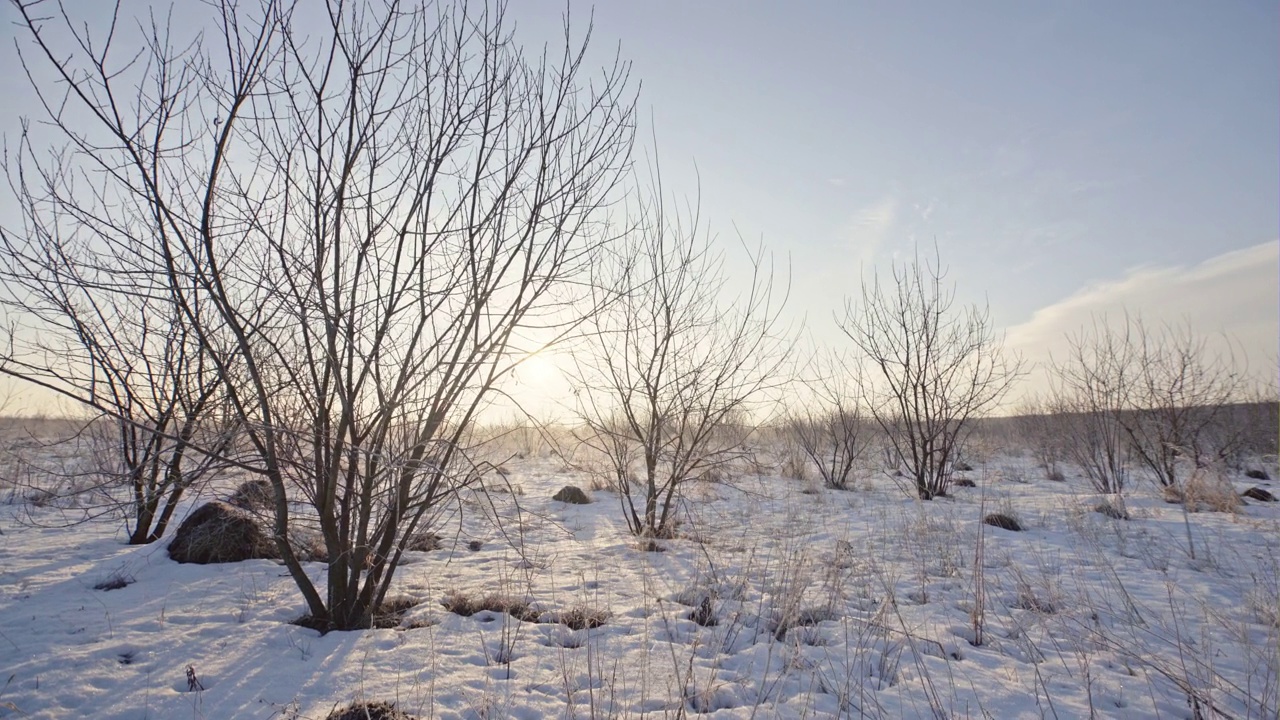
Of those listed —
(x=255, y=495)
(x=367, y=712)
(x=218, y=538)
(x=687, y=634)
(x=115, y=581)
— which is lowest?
(x=687, y=634)

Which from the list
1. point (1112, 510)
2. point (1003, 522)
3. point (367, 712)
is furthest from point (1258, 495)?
point (367, 712)

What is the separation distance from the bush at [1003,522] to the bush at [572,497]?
179 inches

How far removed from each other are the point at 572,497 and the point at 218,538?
4.02m

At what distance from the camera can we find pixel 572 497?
750 cm

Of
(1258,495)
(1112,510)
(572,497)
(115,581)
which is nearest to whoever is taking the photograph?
(115,581)

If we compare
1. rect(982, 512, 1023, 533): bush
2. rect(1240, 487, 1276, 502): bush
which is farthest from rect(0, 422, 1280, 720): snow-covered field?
rect(1240, 487, 1276, 502): bush

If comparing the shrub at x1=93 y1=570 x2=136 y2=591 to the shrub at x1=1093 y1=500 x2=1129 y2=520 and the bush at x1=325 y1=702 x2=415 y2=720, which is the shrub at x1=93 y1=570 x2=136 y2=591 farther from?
the shrub at x1=1093 y1=500 x2=1129 y2=520

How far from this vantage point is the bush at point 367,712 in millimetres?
1964

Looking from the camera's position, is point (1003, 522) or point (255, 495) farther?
point (1003, 522)

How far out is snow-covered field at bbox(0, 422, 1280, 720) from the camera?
2229mm

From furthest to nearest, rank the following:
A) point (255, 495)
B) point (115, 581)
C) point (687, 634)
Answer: point (255, 495)
point (115, 581)
point (687, 634)

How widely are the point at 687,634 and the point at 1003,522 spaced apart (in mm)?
4194

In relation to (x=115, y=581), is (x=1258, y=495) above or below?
below

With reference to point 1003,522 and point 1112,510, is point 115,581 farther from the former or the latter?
point 1112,510
